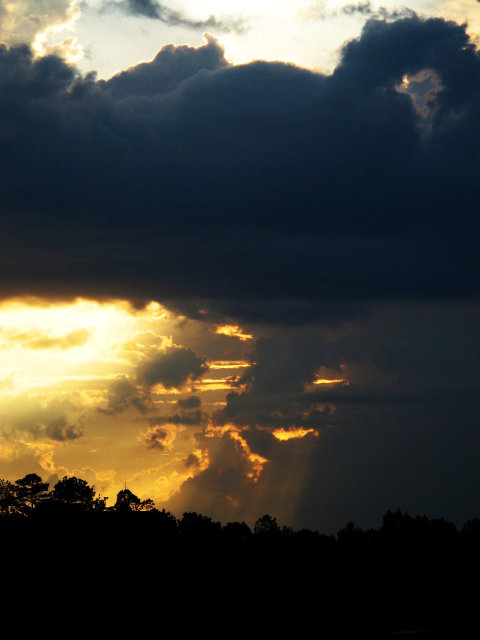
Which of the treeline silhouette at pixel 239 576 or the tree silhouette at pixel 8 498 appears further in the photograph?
the tree silhouette at pixel 8 498

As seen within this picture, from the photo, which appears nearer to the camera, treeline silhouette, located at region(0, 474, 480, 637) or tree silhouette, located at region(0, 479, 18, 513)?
treeline silhouette, located at region(0, 474, 480, 637)

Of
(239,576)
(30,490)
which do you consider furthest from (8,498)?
(239,576)

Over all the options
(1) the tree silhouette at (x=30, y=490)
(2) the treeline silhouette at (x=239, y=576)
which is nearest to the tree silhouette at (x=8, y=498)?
(1) the tree silhouette at (x=30, y=490)

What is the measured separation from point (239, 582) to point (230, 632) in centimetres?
1284

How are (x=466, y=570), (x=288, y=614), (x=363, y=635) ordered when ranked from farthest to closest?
(x=466, y=570)
(x=288, y=614)
(x=363, y=635)

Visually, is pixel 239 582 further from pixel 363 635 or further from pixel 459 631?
pixel 459 631

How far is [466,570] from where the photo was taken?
14062cm

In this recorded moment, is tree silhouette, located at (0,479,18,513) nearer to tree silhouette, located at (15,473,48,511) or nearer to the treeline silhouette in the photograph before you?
tree silhouette, located at (15,473,48,511)

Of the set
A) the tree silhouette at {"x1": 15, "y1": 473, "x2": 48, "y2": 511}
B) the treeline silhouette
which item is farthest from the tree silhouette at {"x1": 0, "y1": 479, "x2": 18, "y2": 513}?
the treeline silhouette

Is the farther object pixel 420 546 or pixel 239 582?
pixel 420 546

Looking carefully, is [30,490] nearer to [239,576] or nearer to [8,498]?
[8,498]

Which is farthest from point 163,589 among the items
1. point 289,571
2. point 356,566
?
point 356,566

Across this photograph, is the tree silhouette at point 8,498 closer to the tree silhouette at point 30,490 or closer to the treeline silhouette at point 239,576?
the tree silhouette at point 30,490

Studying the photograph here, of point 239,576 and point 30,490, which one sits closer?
point 239,576
